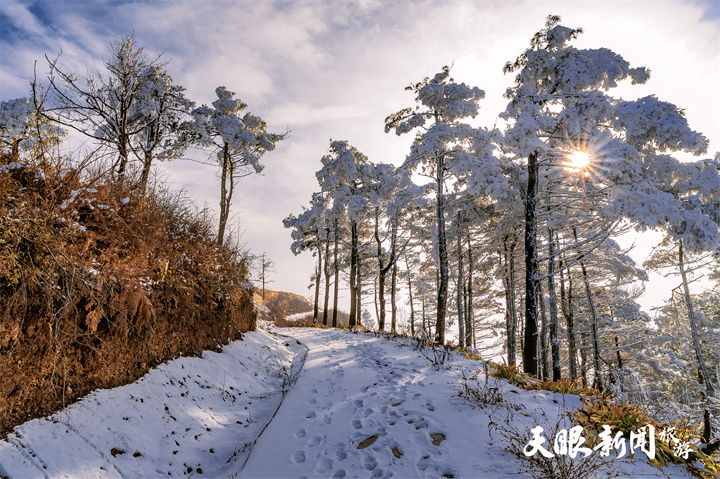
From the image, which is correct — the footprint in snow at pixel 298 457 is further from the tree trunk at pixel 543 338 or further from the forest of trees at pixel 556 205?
the tree trunk at pixel 543 338

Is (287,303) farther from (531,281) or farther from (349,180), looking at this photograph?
(531,281)

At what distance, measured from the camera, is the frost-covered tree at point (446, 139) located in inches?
488

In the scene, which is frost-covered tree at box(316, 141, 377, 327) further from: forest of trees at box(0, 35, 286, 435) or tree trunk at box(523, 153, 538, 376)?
forest of trees at box(0, 35, 286, 435)

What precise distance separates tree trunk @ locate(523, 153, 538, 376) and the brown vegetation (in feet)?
29.6

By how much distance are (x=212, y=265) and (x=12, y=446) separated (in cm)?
518

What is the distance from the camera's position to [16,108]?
1358 cm

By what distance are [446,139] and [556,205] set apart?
4908 millimetres

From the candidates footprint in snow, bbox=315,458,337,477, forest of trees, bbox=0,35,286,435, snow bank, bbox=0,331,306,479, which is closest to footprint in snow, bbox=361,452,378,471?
footprint in snow, bbox=315,458,337,477

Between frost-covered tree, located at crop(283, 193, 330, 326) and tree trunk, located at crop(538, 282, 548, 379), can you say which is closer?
tree trunk, located at crop(538, 282, 548, 379)

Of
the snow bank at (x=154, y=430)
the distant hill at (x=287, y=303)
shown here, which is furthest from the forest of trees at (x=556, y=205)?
the distant hill at (x=287, y=303)

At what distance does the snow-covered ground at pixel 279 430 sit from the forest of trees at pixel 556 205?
2.98 m

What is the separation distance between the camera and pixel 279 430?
4488 mm

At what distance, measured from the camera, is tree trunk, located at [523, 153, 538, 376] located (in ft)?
29.5

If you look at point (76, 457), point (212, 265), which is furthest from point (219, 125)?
point (76, 457)
